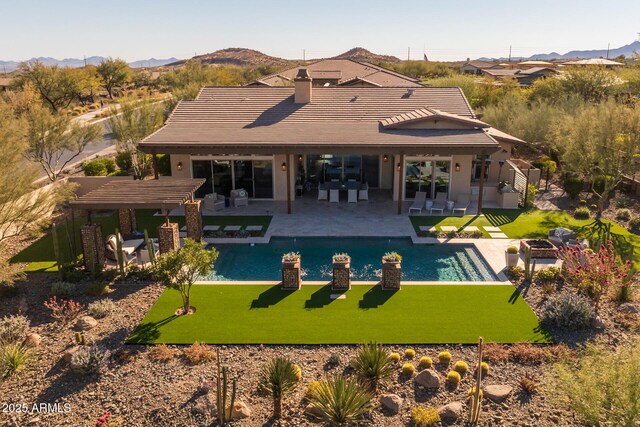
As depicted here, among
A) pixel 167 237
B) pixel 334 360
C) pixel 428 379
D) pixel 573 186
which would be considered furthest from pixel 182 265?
pixel 573 186

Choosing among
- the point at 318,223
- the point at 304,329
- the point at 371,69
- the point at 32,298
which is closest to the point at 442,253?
the point at 318,223

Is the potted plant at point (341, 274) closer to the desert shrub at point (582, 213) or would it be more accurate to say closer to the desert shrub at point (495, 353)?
the desert shrub at point (495, 353)

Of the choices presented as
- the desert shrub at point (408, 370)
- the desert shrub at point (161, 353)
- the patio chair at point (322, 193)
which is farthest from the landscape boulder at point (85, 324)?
the patio chair at point (322, 193)

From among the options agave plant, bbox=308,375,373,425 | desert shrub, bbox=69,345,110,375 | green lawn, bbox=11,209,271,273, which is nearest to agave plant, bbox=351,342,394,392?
agave plant, bbox=308,375,373,425

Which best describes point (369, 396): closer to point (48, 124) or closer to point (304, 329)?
point (304, 329)

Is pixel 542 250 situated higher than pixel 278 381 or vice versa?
pixel 542 250

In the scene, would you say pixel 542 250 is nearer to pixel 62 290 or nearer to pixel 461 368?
A: pixel 461 368

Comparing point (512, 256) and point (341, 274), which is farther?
point (512, 256)
